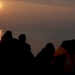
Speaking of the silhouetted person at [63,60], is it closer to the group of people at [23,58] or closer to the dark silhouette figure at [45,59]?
the group of people at [23,58]

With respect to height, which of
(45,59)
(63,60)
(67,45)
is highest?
(67,45)

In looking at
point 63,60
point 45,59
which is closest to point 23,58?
point 45,59

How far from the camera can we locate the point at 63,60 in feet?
24.2

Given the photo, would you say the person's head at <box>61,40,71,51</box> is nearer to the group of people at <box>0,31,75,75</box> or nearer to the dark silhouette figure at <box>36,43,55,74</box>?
the group of people at <box>0,31,75,75</box>

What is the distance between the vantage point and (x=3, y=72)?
8.95 metres

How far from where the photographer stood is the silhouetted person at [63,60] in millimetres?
7355

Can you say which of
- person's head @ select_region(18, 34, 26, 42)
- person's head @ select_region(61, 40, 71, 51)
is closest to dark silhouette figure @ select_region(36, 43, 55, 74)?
person's head @ select_region(18, 34, 26, 42)

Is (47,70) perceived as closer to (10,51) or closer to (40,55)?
(40,55)

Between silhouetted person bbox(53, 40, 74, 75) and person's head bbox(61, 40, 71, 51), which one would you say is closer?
silhouetted person bbox(53, 40, 74, 75)

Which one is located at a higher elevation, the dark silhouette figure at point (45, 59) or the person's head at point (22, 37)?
the person's head at point (22, 37)

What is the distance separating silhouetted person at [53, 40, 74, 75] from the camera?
7.36m

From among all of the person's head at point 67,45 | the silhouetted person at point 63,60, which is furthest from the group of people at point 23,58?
the person's head at point 67,45

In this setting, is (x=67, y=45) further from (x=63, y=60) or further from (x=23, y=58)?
(x=23, y=58)

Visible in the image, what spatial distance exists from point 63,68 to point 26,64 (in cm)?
177
